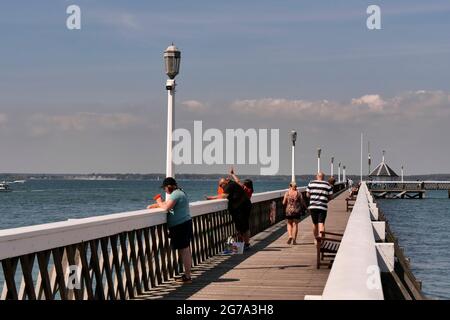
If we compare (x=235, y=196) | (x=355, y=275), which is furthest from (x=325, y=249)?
(x=355, y=275)

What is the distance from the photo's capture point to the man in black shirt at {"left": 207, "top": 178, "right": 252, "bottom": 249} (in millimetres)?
17625

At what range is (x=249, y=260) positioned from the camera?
1597 centimetres

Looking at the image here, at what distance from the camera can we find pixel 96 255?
9.78m

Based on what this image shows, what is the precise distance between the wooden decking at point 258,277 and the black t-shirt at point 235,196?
1084 mm

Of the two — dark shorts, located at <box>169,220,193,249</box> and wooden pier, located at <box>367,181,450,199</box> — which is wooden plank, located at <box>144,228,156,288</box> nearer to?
dark shorts, located at <box>169,220,193,249</box>

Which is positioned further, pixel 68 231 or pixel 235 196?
pixel 235 196

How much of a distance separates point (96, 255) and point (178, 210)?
2.80 meters

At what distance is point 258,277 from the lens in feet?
43.4

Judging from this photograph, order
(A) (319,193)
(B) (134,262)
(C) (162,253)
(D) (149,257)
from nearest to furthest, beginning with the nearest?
(B) (134,262) < (D) (149,257) < (C) (162,253) < (A) (319,193)

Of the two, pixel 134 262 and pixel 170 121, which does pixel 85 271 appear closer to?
pixel 134 262

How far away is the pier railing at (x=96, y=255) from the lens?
26.0ft

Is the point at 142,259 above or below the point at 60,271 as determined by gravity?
below

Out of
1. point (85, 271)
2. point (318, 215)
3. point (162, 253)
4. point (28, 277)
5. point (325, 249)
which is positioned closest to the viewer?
point (28, 277)

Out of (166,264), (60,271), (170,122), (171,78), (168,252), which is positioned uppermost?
(171,78)
